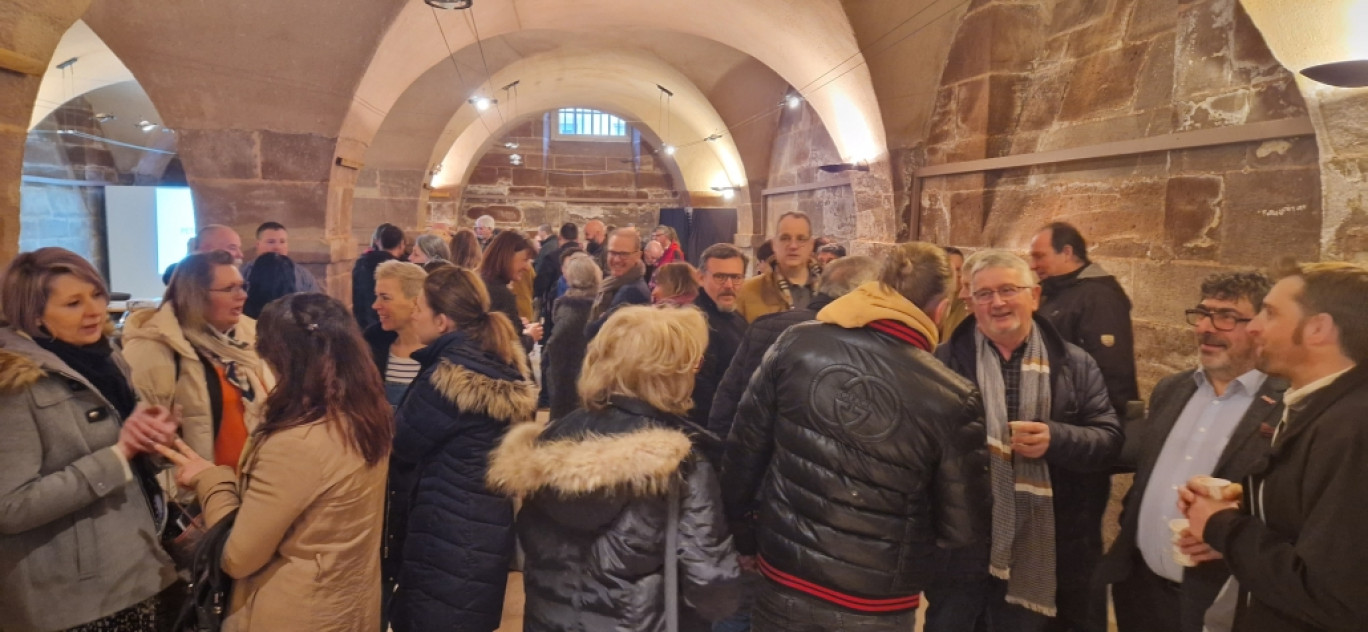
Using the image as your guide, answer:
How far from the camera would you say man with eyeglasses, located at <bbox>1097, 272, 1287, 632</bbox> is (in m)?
1.75

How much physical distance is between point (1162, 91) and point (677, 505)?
333cm

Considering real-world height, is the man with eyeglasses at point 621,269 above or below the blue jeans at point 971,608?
above

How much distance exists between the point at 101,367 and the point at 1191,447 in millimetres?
2774

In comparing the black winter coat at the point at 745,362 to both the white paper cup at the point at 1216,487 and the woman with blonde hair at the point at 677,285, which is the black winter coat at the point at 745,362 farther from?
the white paper cup at the point at 1216,487

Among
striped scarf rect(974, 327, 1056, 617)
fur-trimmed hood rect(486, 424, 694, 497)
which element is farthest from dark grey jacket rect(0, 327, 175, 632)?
striped scarf rect(974, 327, 1056, 617)

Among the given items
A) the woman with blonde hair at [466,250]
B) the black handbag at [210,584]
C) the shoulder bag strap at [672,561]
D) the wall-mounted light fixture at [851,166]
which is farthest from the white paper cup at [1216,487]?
the wall-mounted light fixture at [851,166]

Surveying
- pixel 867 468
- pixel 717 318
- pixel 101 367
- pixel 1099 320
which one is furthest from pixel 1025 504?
pixel 101 367

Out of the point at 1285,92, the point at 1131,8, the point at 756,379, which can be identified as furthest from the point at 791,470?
the point at 1131,8

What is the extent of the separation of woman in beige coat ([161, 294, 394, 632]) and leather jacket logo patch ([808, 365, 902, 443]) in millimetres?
1030

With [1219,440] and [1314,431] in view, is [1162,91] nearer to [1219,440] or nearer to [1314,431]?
[1219,440]

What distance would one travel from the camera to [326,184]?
434 centimetres

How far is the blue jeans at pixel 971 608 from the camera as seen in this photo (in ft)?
6.72

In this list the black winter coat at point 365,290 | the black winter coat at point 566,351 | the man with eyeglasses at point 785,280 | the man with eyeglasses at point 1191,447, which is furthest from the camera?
the black winter coat at point 365,290

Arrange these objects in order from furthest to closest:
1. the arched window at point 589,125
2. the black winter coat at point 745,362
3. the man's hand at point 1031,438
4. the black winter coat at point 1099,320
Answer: the arched window at point 589,125 < the black winter coat at point 1099,320 < the black winter coat at point 745,362 < the man's hand at point 1031,438
